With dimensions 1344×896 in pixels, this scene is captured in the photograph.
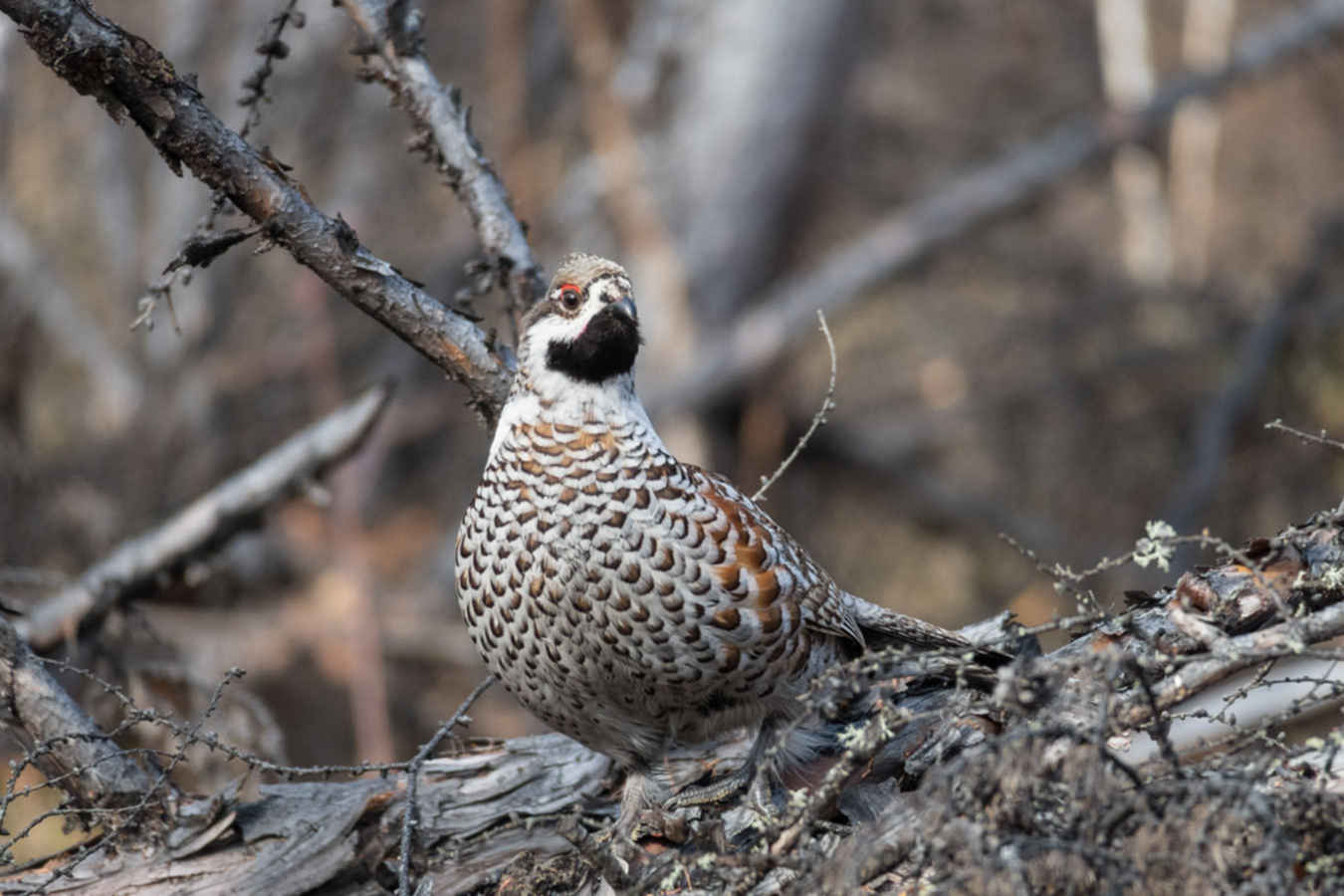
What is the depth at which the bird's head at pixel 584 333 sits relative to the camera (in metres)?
3.59

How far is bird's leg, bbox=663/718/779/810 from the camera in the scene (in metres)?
3.69

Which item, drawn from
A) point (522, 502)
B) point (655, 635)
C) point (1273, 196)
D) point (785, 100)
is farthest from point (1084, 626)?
point (1273, 196)

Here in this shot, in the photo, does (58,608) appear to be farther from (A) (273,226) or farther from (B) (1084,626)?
(B) (1084,626)

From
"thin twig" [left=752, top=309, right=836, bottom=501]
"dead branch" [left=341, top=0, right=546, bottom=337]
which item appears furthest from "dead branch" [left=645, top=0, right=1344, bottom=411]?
"thin twig" [left=752, top=309, right=836, bottom=501]

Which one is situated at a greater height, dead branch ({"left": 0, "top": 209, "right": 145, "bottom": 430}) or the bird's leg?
dead branch ({"left": 0, "top": 209, "right": 145, "bottom": 430})

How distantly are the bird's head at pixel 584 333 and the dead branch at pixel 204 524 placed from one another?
4.97 ft

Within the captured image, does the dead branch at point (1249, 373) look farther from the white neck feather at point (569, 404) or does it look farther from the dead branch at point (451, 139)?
the white neck feather at point (569, 404)

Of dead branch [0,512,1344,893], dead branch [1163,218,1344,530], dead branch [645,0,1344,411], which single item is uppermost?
dead branch [645,0,1344,411]

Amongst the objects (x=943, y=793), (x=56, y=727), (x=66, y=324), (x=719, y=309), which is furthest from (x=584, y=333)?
(x=66, y=324)

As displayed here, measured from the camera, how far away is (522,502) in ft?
11.1

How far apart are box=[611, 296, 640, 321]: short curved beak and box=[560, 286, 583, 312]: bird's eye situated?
98 mm

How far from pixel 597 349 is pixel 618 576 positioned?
644mm

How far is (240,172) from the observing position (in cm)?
332

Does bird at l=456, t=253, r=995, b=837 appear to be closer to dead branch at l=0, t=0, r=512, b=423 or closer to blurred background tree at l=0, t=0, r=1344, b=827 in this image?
dead branch at l=0, t=0, r=512, b=423
